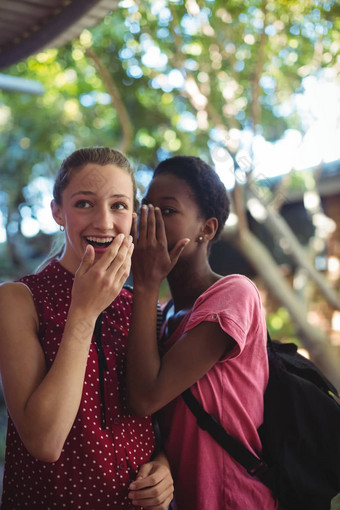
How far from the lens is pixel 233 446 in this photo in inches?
64.5

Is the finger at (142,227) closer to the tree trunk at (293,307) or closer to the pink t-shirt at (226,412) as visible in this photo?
the pink t-shirt at (226,412)

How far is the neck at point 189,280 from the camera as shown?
6.34ft

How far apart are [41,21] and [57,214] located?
1.63 meters

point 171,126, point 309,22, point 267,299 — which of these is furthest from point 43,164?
point 309,22

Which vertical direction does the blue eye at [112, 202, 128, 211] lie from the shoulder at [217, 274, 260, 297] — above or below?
above

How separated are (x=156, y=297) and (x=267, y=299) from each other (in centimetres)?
722

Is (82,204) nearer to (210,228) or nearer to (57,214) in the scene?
(57,214)

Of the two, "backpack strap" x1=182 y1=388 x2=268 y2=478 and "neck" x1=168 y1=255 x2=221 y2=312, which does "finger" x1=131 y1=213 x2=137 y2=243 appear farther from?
"backpack strap" x1=182 y1=388 x2=268 y2=478

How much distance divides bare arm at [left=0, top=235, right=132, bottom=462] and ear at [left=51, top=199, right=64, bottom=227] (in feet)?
0.99

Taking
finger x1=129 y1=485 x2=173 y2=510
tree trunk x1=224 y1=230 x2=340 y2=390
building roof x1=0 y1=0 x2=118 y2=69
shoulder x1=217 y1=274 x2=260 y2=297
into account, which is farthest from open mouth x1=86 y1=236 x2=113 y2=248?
tree trunk x1=224 y1=230 x2=340 y2=390

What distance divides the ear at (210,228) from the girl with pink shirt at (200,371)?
0.17 meters

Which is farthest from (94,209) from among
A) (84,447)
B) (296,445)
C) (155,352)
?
(296,445)

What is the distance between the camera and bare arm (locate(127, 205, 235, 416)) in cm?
158

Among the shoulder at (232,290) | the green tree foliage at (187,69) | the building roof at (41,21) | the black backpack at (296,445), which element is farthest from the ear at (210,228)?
the green tree foliage at (187,69)
